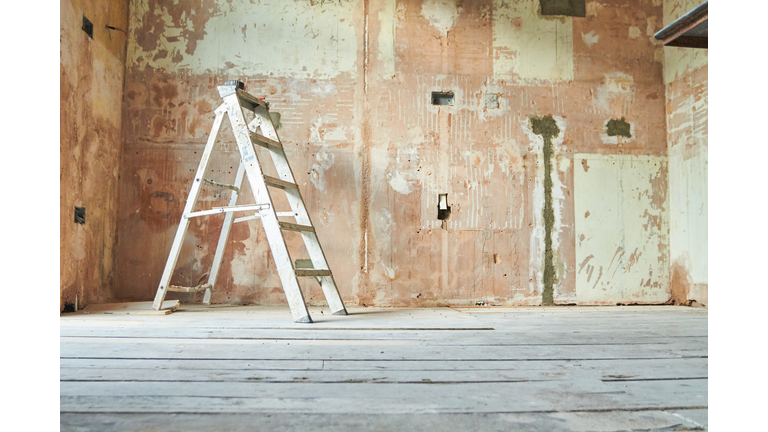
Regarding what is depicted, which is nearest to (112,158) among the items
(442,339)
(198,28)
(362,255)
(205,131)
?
(205,131)

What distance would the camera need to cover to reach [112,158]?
10.5 feet

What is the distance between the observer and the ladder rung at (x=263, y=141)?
8.85ft

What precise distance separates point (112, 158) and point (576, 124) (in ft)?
11.1

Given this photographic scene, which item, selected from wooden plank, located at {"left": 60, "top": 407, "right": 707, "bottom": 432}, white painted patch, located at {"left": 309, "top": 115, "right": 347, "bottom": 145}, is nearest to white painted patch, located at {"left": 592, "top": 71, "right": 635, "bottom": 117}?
white painted patch, located at {"left": 309, "top": 115, "right": 347, "bottom": 145}

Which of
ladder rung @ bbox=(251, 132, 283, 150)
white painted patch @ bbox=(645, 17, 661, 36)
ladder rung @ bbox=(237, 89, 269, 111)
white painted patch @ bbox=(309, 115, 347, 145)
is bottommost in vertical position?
ladder rung @ bbox=(251, 132, 283, 150)

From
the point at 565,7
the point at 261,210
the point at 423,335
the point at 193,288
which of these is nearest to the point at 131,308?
the point at 193,288

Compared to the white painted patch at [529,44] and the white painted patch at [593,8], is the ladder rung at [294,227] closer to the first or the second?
the white painted patch at [529,44]

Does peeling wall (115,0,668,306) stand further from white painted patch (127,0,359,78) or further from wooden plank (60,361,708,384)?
wooden plank (60,361,708,384)

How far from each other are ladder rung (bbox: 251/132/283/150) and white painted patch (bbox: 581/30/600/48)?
2.53 metres

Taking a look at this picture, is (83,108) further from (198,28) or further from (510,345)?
(510,345)

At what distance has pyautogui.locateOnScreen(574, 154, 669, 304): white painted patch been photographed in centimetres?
348

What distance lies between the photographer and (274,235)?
2.46m

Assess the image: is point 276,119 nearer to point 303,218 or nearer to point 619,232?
point 303,218

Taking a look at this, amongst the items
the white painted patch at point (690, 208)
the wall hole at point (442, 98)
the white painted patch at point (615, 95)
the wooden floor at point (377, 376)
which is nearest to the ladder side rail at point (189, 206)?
the wooden floor at point (377, 376)
